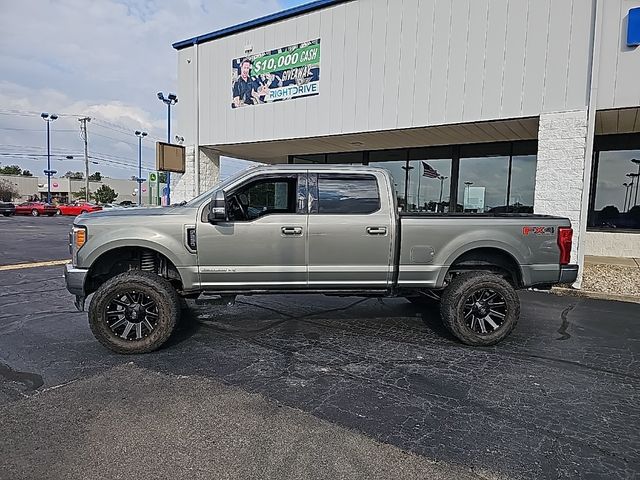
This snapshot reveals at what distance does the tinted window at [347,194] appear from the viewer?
16.4 ft

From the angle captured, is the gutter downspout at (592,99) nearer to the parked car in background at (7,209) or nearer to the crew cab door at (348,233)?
the crew cab door at (348,233)

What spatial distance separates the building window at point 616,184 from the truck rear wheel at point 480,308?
964 cm

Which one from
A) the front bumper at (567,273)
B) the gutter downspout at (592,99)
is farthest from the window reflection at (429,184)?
the front bumper at (567,273)

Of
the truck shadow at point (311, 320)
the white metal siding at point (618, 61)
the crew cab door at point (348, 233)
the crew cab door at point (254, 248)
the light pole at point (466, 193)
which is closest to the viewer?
the crew cab door at point (254, 248)

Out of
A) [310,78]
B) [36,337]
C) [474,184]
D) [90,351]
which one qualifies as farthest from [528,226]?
[474,184]

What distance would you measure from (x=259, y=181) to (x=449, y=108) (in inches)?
248

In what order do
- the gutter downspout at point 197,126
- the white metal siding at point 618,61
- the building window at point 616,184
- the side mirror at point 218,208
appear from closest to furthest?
the side mirror at point 218,208
the white metal siding at point 618,61
the building window at point 616,184
the gutter downspout at point 197,126

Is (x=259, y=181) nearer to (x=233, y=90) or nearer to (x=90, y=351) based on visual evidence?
(x=90, y=351)

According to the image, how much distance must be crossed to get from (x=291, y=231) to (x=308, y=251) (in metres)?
0.30

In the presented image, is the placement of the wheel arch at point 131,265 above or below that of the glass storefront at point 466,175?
below

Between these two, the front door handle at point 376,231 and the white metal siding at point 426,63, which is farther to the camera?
the white metal siding at point 426,63

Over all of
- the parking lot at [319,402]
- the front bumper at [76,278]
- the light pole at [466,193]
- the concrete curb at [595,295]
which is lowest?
the parking lot at [319,402]

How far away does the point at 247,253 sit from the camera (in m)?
4.80

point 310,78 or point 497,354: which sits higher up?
point 310,78
